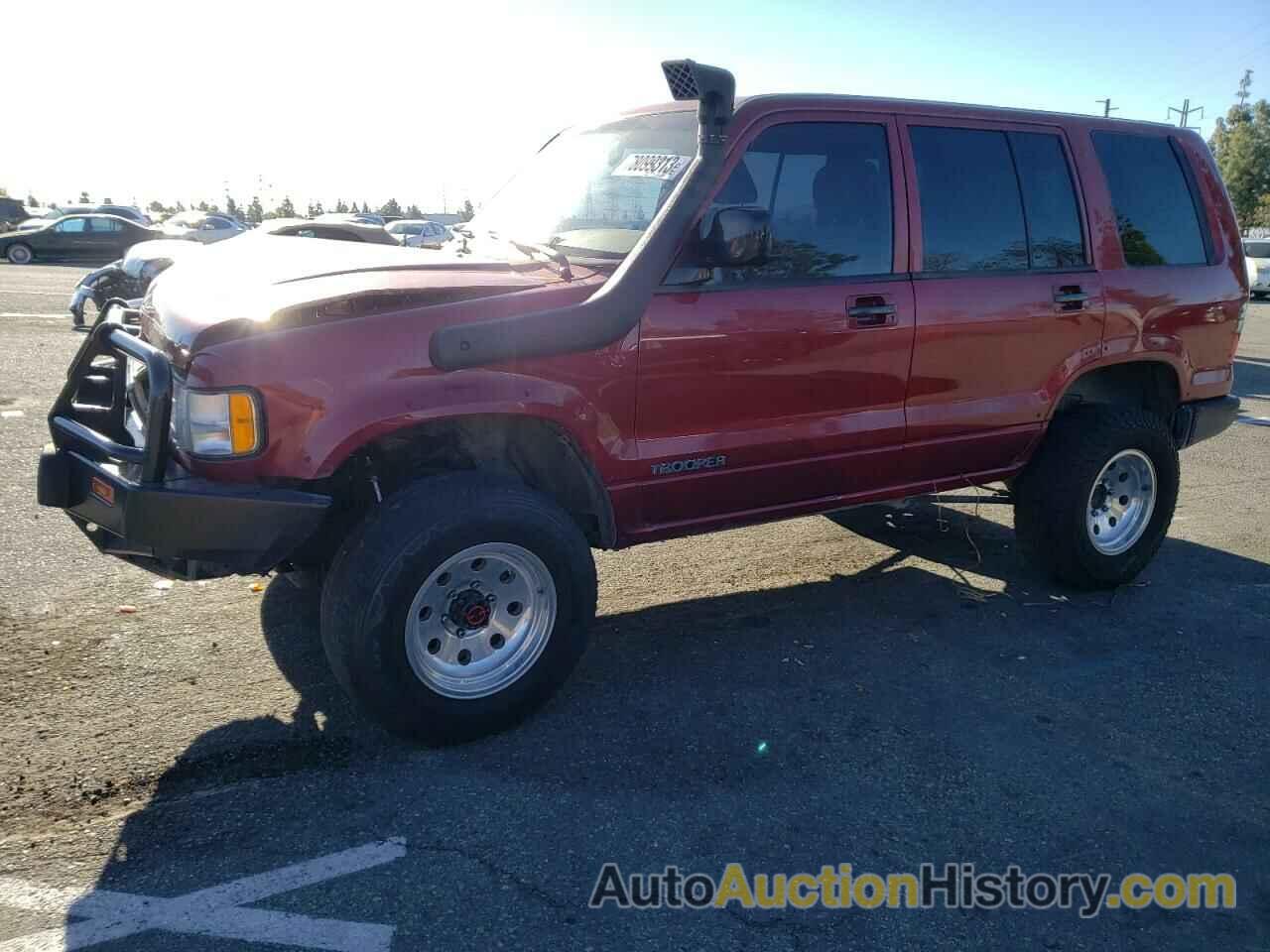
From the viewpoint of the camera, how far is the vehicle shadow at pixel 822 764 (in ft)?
9.26

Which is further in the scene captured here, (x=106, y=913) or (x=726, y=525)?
(x=726, y=525)

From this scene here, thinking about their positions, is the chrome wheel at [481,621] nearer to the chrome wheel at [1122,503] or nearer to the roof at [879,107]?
the roof at [879,107]

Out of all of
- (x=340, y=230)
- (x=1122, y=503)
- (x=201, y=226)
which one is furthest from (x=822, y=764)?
(x=201, y=226)

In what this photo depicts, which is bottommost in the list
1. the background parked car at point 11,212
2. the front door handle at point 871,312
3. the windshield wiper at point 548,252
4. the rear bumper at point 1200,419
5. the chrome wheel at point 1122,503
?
the chrome wheel at point 1122,503

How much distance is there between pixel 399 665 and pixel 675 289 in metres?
1.59

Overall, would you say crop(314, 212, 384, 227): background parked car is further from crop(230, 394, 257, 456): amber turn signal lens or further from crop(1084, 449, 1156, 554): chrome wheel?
crop(1084, 449, 1156, 554): chrome wheel

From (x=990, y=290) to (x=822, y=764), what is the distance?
219cm

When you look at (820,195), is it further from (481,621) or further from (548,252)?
(481,621)

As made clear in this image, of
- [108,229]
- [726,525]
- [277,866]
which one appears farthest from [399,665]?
[108,229]

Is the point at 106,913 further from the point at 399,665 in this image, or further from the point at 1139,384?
the point at 1139,384

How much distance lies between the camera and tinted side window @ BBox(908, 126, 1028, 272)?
419cm

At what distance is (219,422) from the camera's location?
303cm

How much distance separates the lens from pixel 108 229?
27781 millimetres

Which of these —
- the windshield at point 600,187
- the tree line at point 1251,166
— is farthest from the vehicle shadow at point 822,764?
the tree line at point 1251,166
